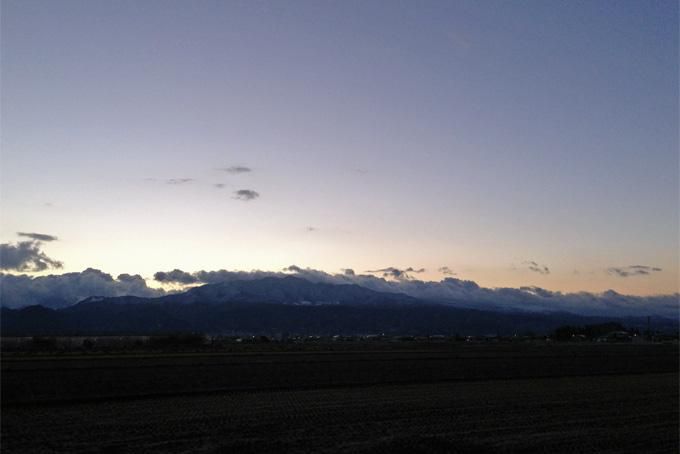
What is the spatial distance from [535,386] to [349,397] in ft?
41.3

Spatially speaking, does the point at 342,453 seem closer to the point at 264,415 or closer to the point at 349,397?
the point at 264,415

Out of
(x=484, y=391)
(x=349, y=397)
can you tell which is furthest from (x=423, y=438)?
(x=484, y=391)

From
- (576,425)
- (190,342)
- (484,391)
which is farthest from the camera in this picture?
(190,342)

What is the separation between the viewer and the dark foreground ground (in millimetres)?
20516

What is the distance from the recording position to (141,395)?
3403cm

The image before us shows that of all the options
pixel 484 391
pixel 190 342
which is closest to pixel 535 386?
pixel 484 391

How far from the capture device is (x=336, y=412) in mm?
27328

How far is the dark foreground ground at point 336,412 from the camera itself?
808 inches

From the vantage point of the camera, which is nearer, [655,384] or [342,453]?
[342,453]

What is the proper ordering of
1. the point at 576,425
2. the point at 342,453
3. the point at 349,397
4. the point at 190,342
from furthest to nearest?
the point at 190,342, the point at 349,397, the point at 576,425, the point at 342,453

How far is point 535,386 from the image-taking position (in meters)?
39.7

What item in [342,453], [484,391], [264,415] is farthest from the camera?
[484,391]

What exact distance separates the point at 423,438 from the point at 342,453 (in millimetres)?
3123

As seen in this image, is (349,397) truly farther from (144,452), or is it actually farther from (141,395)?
(144,452)
